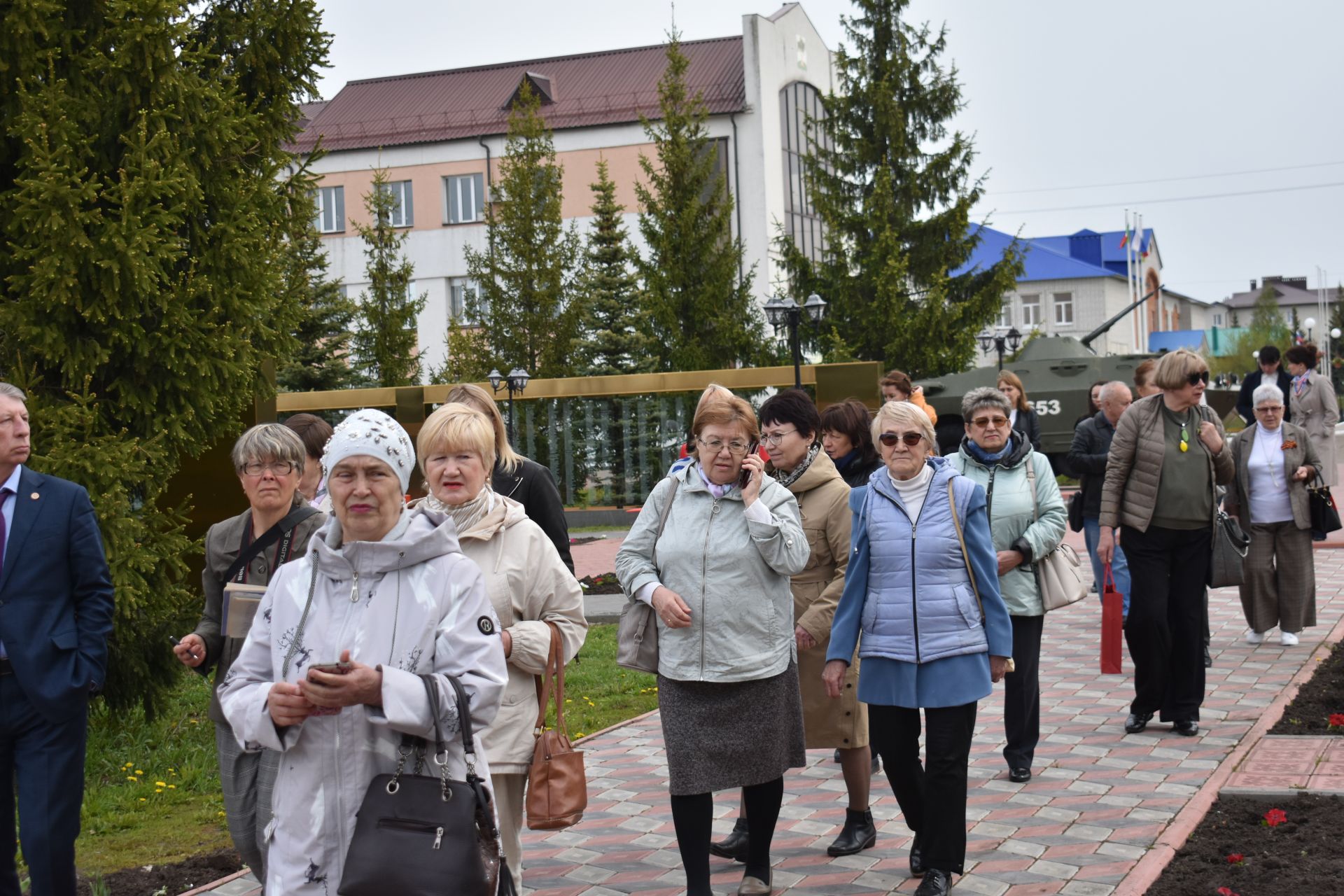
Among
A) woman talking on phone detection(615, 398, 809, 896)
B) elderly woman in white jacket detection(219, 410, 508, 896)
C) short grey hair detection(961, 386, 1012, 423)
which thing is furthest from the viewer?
short grey hair detection(961, 386, 1012, 423)

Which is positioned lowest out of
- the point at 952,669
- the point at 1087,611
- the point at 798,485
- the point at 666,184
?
the point at 1087,611

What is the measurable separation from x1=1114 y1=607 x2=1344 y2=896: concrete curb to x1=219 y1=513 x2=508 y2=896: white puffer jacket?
3138 millimetres

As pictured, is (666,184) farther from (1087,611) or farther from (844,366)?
(1087,611)

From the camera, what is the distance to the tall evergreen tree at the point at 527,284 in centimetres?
3756

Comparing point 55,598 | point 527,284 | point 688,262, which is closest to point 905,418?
point 55,598

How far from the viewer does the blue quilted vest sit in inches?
215

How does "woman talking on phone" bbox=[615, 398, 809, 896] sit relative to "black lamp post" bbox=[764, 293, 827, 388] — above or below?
below

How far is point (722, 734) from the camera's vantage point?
5184mm

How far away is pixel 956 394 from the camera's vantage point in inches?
1188

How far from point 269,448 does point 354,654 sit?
5.67ft

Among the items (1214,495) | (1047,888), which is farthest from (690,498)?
(1214,495)

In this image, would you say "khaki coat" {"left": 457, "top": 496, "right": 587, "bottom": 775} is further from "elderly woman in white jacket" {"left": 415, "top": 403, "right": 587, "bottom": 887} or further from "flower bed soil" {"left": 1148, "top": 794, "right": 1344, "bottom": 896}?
"flower bed soil" {"left": 1148, "top": 794, "right": 1344, "bottom": 896}

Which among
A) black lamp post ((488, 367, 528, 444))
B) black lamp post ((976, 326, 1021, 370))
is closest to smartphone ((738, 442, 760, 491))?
black lamp post ((488, 367, 528, 444))

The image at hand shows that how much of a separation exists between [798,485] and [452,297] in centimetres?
4296
